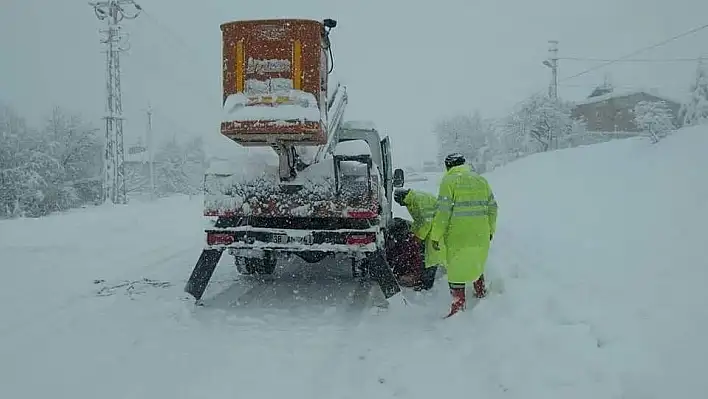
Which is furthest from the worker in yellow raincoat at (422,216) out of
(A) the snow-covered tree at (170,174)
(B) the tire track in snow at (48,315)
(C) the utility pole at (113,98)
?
(A) the snow-covered tree at (170,174)

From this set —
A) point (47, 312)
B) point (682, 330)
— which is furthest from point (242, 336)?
point (682, 330)

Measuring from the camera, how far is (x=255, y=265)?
305 inches

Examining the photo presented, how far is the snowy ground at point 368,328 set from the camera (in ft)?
13.3

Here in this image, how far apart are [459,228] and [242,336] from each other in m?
2.21

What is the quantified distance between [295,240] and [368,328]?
3.75ft

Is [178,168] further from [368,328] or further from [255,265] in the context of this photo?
[368,328]

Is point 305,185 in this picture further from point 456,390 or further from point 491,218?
point 456,390

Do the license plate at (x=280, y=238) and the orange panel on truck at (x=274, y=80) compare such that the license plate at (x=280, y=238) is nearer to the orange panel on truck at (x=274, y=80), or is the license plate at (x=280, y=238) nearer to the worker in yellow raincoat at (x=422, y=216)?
the orange panel on truck at (x=274, y=80)

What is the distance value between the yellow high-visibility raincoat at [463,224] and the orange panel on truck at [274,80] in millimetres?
1392

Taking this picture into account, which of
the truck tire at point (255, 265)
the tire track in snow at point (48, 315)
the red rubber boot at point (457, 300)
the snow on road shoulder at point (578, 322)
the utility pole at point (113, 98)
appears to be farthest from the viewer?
the utility pole at point (113, 98)

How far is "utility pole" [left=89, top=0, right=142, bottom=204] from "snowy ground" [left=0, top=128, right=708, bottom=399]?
55.9 feet

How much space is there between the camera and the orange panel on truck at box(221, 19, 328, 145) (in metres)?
5.68

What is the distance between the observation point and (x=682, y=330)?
169 inches

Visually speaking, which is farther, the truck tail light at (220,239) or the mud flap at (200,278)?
the mud flap at (200,278)
